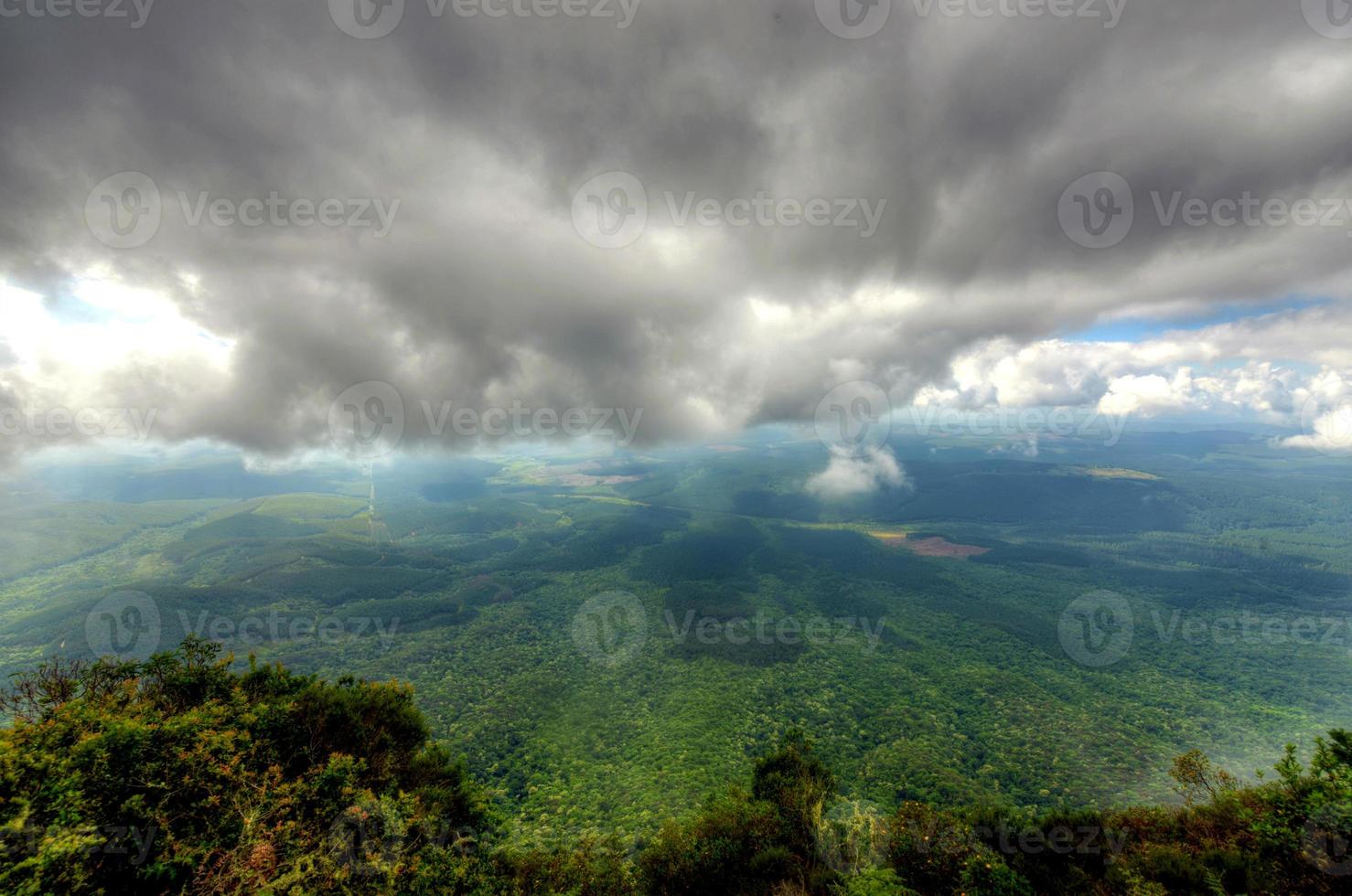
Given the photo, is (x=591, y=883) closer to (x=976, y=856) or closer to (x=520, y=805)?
(x=976, y=856)

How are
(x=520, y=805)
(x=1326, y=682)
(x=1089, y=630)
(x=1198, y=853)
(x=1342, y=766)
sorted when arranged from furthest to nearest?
(x=1089, y=630) < (x=1326, y=682) < (x=520, y=805) < (x=1198, y=853) < (x=1342, y=766)

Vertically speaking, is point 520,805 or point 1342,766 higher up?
point 1342,766

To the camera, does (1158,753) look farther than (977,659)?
No

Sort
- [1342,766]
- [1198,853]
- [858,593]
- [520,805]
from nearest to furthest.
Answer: [1342,766] < [1198,853] < [520,805] < [858,593]

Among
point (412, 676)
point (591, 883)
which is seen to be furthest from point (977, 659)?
point (412, 676)

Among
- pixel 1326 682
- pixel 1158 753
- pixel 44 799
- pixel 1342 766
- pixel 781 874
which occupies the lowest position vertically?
pixel 1326 682

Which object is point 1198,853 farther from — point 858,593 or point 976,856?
point 858,593

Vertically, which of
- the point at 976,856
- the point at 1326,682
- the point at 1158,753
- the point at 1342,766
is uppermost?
the point at 1342,766

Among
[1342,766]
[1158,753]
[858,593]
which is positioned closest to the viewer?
[1342,766]

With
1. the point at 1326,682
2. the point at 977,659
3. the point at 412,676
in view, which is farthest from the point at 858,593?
the point at 412,676
